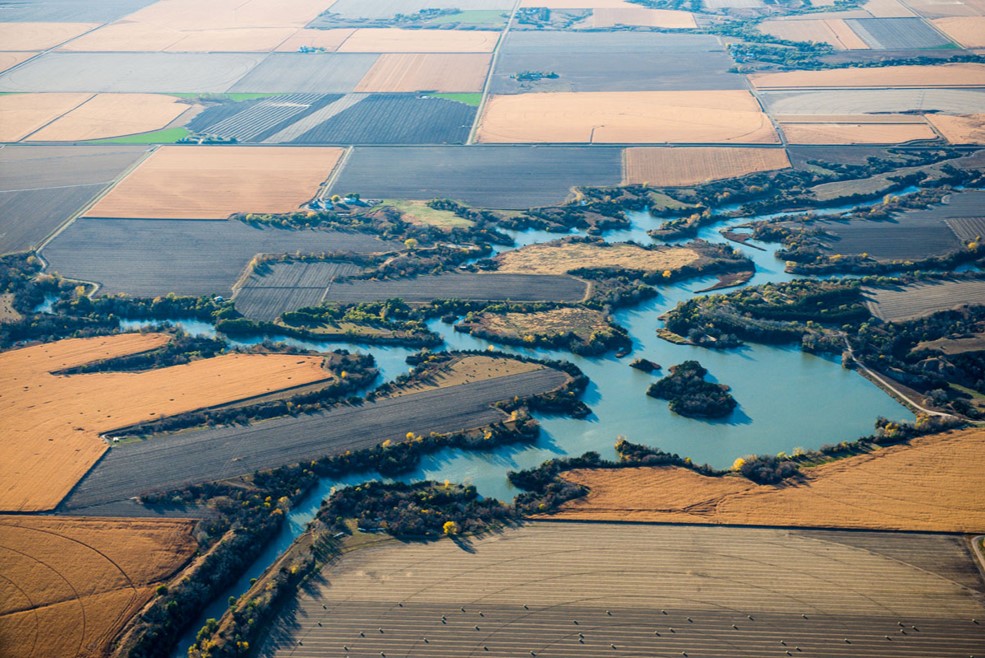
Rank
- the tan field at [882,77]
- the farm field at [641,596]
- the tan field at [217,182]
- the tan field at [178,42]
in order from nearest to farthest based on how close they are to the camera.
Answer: the farm field at [641,596], the tan field at [217,182], the tan field at [882,77], the tan field at [178,42]

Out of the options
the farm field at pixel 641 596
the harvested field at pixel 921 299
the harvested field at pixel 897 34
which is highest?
the harvested field at pixel 897 34

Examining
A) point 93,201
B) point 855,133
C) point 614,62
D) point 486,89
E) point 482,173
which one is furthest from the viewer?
point 614,62

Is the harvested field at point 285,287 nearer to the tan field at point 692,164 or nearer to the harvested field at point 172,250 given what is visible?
the harvested field at point 172,250

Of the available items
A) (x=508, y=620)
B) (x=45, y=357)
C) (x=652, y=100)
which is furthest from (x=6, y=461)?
(x=652, y=100)

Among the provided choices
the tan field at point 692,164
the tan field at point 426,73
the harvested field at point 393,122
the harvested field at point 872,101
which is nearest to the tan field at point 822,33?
the harvested field at point 872,101

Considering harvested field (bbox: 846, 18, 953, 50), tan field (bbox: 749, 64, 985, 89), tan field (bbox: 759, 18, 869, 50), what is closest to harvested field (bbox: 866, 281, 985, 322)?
tan field (bbox: 749, 64, 985, 89)

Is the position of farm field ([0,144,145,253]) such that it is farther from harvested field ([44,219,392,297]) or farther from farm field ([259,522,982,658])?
farm field ([259,522,982,658])

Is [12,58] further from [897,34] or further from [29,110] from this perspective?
[897,34]

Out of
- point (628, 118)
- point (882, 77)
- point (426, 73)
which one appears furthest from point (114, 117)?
point (882, 77)
